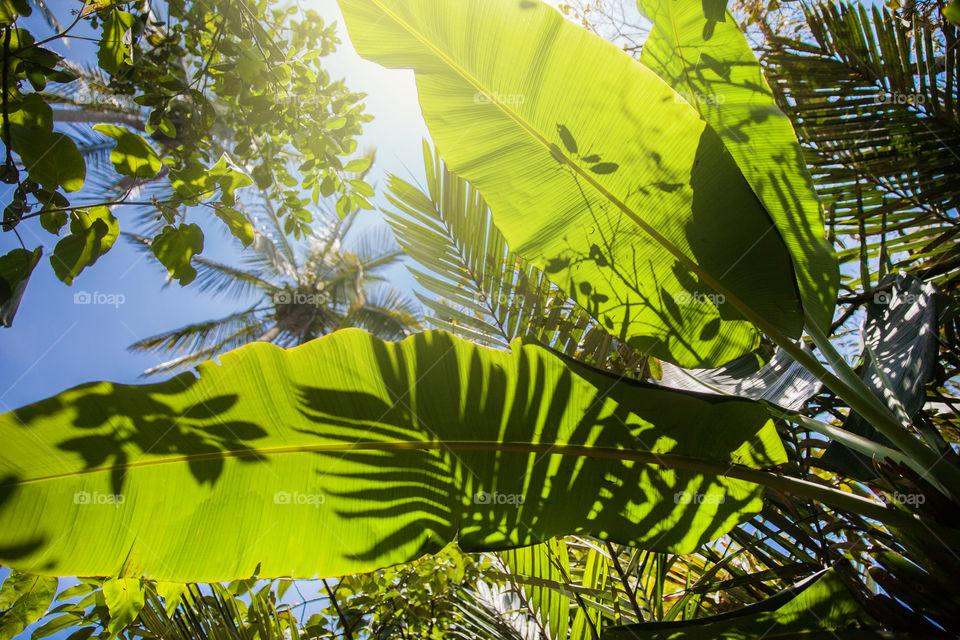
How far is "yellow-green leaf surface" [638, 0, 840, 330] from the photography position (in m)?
1.06

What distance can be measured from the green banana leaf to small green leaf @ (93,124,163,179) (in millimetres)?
1559

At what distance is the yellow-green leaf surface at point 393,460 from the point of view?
2.98 ft

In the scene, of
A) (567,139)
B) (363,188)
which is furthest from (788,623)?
(363,188)

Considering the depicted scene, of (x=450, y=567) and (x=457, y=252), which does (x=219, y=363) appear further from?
(x=450, y=567)

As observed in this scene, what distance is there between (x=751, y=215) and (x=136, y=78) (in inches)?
83.1

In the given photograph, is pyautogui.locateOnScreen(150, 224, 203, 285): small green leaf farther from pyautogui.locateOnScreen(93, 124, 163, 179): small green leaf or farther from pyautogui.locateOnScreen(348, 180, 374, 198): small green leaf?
pyautogui.locateOnScreen(348, 180, 374, 198): small green leaf

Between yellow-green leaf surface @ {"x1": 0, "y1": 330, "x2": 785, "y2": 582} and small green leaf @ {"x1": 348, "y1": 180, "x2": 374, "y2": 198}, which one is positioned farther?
small green leaf @ {"x1": 348, "y1": 180, "x2": 374, "y2": 198}

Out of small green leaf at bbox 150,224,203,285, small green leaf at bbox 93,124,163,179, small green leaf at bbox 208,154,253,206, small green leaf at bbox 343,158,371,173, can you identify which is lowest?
small green leaf at bbox 150,224,203,285

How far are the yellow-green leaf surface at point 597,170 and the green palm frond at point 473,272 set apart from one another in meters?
0.45

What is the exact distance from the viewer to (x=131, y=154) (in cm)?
116

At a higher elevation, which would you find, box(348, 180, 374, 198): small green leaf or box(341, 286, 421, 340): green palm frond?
box(341, 286, 421, 340): green palm frond

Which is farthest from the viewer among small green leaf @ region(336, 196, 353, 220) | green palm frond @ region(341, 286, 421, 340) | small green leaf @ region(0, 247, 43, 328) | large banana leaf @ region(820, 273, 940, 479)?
green palm frond @ region(341, 286, 421, 340)

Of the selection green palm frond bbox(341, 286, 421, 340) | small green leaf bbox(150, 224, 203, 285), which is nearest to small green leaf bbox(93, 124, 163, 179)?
small green leaf bbox(150, 224, 203, 285)

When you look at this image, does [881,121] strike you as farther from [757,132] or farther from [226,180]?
[226,180]
